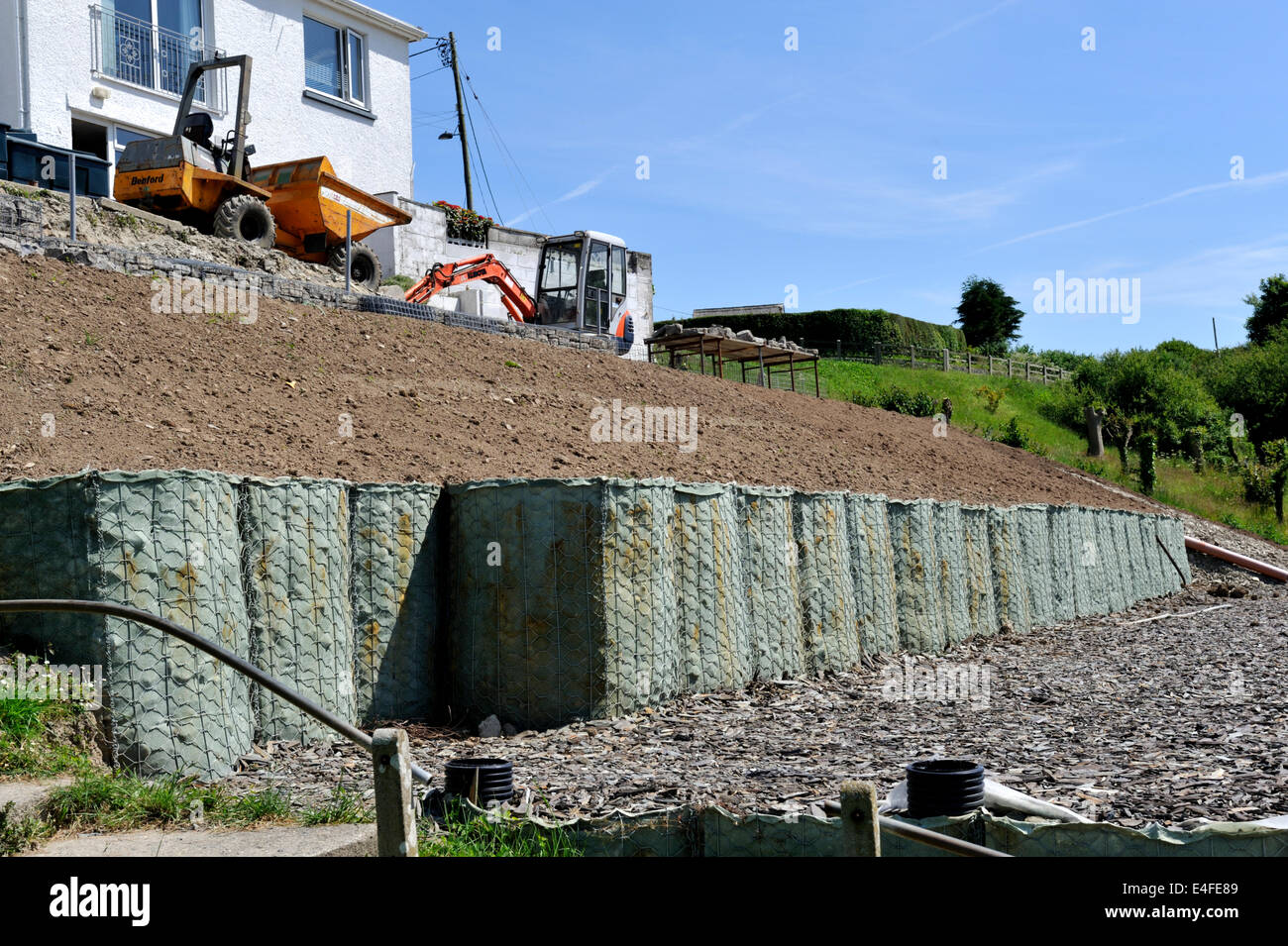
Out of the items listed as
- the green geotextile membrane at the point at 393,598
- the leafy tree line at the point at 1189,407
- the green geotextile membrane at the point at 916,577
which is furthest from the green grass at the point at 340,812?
the leafy tree line at the point at 1189,407

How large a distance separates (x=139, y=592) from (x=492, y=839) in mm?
2401

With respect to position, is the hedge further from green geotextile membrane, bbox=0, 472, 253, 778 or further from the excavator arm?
green geotextile membrane, bbox=0, 472, 253, 778

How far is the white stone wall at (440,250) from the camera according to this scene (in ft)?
72.2

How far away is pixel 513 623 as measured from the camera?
22.9 feet

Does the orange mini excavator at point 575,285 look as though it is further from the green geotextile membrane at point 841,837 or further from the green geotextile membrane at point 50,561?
the green geotextile membrane at point 841,837

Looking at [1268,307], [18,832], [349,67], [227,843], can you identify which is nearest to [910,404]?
[349,67]

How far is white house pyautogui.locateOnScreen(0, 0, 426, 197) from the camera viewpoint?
1703cm

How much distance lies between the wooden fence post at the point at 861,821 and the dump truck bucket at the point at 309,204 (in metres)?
16.3

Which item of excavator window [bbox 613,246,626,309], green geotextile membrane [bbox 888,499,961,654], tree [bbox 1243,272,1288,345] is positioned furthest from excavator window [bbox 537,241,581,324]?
tree [bbox 1243,272,1288,345]

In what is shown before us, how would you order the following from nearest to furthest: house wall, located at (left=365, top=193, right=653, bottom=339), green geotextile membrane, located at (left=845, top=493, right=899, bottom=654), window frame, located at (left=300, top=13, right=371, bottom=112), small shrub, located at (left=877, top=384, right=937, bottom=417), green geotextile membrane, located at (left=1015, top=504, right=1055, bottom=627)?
green geotextile membrane, located at (left=845, top=493, right=899, bottom=654) → green geotextile membrane, located at (left=1015, top=504, right=1055, bottom=627) → house wall, located at (left=365, top=193, right=653, bottom=339) → window frame, located at (left=300, top=13, right=371, bottom=112) → small shrub, located at (left=877, top=384, right=937, bottom=417)

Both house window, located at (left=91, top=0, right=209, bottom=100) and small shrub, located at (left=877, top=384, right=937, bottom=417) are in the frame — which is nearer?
house window, located at (left=91, top=0, right=209, bottom=100)

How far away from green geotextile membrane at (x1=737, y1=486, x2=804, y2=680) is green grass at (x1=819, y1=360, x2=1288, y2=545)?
62.9 feet

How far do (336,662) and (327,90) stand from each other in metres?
19.1
